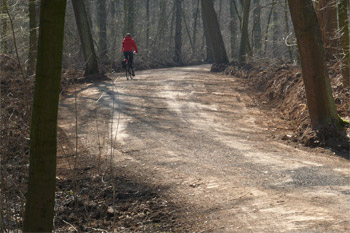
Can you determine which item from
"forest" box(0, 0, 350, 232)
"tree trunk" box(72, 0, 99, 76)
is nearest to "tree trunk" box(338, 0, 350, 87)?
"forest" box(0, 0, 350, 232)

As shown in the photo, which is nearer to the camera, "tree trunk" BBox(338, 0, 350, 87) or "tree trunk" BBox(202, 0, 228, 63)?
"tree trunk" BBox(338, 0, 350, 87)

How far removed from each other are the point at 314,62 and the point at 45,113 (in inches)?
328

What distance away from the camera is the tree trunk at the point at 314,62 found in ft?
36.6

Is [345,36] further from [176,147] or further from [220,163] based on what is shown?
[220,163]

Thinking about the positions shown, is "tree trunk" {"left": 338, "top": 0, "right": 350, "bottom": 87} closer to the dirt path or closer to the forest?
the forest

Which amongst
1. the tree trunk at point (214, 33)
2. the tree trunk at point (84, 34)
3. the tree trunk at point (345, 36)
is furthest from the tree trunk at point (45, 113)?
the tree trunk at point (214, 33)

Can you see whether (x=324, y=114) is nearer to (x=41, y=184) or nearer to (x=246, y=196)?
(x=246, y=196)

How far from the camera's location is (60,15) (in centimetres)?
413

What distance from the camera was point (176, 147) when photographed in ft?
35.7

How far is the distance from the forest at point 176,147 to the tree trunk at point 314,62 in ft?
0.08

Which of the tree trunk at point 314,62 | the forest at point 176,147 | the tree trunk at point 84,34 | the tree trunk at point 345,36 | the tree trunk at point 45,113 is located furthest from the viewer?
the tree trunk at point 84,34

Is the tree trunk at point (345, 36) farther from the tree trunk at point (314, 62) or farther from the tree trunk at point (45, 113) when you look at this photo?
the tree trunk at point (45, 113)

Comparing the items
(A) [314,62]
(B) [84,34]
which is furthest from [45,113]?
(B) [84,34]

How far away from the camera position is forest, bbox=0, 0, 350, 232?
438cm
